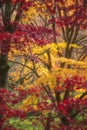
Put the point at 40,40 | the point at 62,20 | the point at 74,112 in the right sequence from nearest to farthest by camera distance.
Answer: the point at 40,40
the point at 62,20
the point at 74,112

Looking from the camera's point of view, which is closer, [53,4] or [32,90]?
[32,90]

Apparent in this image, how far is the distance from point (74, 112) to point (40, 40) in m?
4.83

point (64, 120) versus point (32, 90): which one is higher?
point (32, 90)

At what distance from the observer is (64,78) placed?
8.81 metres

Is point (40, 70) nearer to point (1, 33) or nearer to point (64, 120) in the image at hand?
point (64, 120)

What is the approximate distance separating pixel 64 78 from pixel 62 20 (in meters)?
2.17

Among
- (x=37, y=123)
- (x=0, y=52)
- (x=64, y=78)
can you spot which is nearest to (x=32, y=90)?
(x=64, y=78)

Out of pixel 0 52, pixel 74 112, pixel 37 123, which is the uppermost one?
pixel 0 52

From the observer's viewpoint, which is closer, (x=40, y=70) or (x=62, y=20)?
(x=62, y=20)

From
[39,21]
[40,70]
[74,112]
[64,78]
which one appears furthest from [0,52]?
[39,21]

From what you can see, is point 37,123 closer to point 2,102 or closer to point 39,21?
point 2,102

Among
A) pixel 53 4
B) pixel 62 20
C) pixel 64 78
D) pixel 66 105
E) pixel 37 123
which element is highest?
pixel 53 4

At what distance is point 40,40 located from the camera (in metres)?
7.39

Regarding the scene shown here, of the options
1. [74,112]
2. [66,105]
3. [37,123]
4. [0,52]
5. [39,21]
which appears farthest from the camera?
[39,21]
